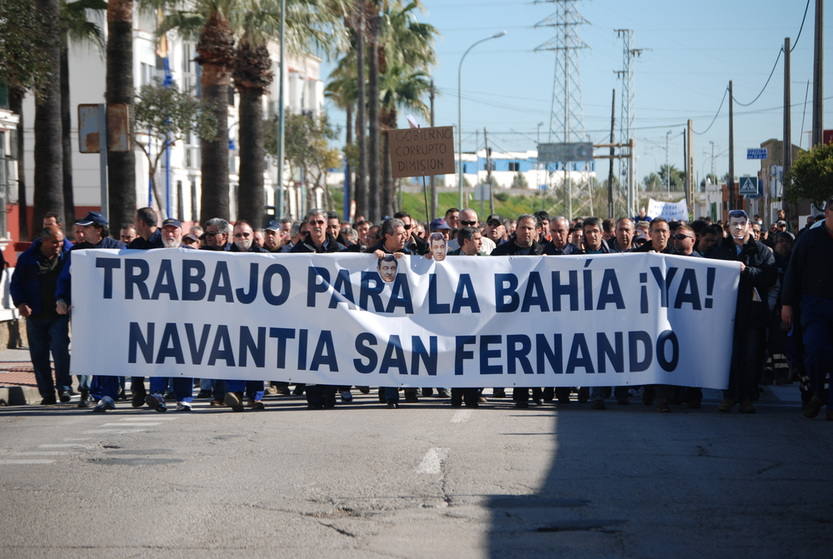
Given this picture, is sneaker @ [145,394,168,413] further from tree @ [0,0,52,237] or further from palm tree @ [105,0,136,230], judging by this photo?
palm tree @ [105,0,136,230]

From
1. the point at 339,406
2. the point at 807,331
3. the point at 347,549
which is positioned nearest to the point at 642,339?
the point at 807,331

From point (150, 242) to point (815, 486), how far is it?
7.57m

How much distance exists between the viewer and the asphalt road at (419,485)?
670 centimetres

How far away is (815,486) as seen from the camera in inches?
324

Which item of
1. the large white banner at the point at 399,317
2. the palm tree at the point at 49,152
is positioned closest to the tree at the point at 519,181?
the palm tree at the point at 49,152

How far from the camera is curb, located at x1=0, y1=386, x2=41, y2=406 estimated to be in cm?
1441

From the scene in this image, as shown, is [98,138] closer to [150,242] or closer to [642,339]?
[150,242]

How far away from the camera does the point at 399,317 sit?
513 inches

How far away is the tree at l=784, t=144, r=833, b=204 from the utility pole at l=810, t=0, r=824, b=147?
10.8ft

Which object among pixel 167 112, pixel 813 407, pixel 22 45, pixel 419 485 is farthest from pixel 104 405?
pixel 167 112

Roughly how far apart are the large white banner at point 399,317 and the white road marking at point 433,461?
128 inches

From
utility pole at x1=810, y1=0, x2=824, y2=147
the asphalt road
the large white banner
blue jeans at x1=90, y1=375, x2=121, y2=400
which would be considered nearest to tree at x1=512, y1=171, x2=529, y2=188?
utility pole at x1=810, y1=0, x2=824, y2=147

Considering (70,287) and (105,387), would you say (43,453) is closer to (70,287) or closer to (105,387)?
(105,387)

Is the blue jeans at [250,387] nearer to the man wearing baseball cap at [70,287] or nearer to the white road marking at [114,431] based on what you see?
the man wearing baseball cap at [70,287]
